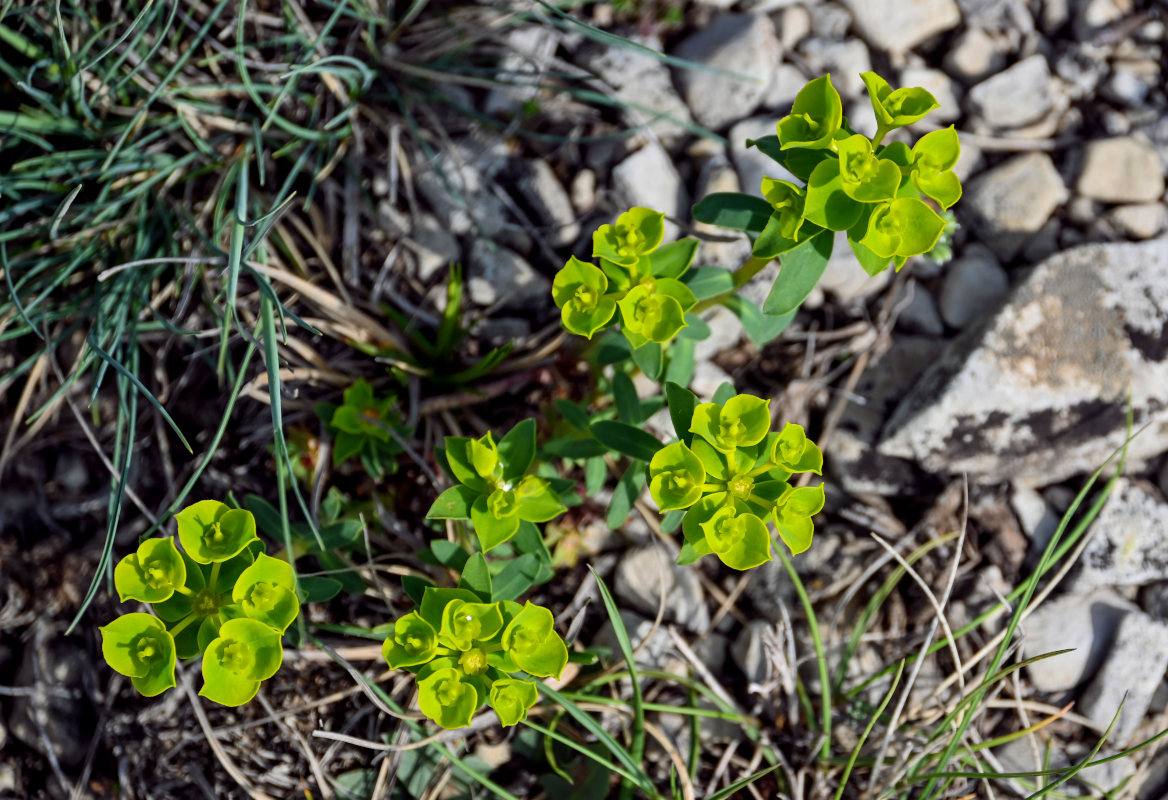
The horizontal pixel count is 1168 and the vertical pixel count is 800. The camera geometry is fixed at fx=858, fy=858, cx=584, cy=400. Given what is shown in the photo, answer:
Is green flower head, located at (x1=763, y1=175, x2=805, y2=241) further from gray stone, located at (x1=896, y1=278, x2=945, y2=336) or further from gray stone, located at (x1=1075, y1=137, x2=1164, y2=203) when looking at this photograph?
gray stone, located at (x1=1075, y1=137, x2=1164, y2=203)

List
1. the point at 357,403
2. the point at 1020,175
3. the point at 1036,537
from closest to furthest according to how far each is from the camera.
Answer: the point at 357,403, the point at 1036,537, the point at 1020,175

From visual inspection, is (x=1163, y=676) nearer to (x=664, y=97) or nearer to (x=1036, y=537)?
(x=1036, y=537)

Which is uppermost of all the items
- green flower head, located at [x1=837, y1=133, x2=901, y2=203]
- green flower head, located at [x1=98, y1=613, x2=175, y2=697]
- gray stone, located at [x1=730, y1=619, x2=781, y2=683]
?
green flower head, located at [x1=837, y1=133, x2=901, y2=203]

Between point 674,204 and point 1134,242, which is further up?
point 1134,242

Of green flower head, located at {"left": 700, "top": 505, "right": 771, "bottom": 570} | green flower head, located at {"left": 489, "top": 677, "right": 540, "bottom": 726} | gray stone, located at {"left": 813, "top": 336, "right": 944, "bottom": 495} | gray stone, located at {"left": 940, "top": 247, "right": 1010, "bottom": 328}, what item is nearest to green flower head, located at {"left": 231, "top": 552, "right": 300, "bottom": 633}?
green flower head, located at {"left": 489, "top": 677, "right": 540, "bottom": 726}

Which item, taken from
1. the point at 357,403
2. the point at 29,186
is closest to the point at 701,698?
the point at 357,403

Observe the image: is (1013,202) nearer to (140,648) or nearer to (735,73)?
(735,73)

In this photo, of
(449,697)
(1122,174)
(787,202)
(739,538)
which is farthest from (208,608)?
(1122,174)
